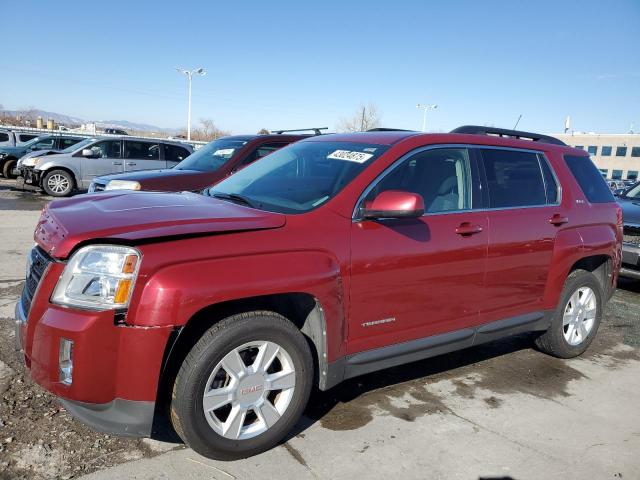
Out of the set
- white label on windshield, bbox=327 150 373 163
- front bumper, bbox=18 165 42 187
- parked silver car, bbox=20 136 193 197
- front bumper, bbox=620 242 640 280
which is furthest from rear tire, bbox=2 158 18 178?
front bumper, bbox=620 242 640 280

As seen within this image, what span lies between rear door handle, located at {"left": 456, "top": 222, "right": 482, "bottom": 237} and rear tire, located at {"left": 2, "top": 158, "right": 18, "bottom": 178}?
64.3 feet

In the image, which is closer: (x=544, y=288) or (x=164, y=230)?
(x=164, y=230)

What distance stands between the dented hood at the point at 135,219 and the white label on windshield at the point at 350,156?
2.67ft

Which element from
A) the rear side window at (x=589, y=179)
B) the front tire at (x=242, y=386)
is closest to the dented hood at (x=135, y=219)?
the front tire at (x=242, y=386)

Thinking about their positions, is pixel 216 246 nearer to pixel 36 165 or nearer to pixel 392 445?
pixel 392 445

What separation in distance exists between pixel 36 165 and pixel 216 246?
552 inches

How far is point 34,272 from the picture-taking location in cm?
285

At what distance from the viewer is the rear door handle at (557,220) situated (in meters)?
4.32

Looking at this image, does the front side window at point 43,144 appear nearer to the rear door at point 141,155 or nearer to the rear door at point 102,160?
the rear door at point 102,160

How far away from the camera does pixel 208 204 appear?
129 inches

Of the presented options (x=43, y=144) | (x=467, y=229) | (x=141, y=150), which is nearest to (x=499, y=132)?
(x=467, y=229)

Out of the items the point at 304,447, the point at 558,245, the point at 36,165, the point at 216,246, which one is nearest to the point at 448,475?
the point at 304,447

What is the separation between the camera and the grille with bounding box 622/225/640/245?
722 cm

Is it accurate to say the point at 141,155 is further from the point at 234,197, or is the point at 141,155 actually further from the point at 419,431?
the point at 419,431
